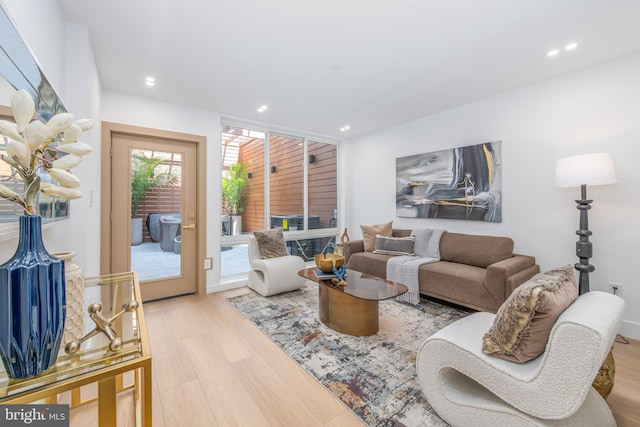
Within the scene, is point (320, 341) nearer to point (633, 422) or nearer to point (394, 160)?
point (633, 422)

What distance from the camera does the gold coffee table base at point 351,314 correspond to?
7.97ft

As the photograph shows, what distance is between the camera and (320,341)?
2354mm

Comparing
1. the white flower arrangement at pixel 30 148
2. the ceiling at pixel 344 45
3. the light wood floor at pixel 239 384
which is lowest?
the light wood floor at pixel 239 384

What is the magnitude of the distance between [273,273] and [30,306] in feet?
9.10

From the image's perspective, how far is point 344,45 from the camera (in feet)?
7.45

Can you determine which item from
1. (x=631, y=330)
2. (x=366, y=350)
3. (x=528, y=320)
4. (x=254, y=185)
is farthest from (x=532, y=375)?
(x=254, y=185)

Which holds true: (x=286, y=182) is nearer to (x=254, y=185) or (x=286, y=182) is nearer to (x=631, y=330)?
(x=254, y=185)

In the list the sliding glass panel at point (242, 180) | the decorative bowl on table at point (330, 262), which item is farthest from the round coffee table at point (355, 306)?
the sliding glass panel at point (242, 180)

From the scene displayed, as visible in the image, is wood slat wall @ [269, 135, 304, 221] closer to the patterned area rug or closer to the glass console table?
the patterned area rug

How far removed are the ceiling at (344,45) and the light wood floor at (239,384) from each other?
2537 mm

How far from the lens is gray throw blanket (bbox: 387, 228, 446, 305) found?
329cm

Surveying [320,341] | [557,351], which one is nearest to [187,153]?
[320,341]

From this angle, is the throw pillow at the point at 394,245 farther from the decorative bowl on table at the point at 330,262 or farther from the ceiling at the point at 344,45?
the ceiling at the point at 344,45

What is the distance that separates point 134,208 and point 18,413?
302 centimetres
